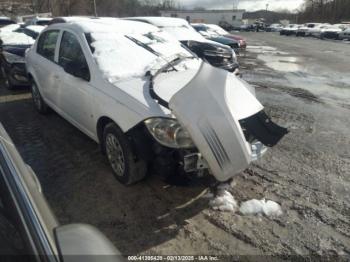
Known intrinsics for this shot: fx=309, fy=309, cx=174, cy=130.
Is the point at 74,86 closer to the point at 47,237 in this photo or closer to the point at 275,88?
the point at 47,237

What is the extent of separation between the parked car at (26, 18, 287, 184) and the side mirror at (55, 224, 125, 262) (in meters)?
1.50

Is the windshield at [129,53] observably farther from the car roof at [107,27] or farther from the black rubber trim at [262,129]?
the black rubber trim at [262,129]

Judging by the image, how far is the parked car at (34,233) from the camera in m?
1.20

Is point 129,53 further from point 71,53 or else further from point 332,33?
point 332,33

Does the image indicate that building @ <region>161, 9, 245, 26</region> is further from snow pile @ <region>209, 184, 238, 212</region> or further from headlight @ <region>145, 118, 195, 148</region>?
headlight @ <region>145, 118, 195, 148</region>

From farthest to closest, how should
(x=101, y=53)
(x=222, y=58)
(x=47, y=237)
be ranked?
(x=222, y=58) < (x=101, y=53) < (x=47, y=237)

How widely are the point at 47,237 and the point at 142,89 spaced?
2.28 meters

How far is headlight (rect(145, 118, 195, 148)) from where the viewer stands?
9.51 feet

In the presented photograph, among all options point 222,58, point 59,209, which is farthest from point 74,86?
point 222,58

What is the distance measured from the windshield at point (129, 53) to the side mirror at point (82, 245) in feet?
7.85

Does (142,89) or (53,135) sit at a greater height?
(142,89)

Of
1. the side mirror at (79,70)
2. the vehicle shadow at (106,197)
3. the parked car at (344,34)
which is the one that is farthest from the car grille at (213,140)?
the parked car at (344,34)

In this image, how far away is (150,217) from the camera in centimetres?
304

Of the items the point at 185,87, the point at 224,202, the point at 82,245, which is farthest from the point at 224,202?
the point at 82,245
